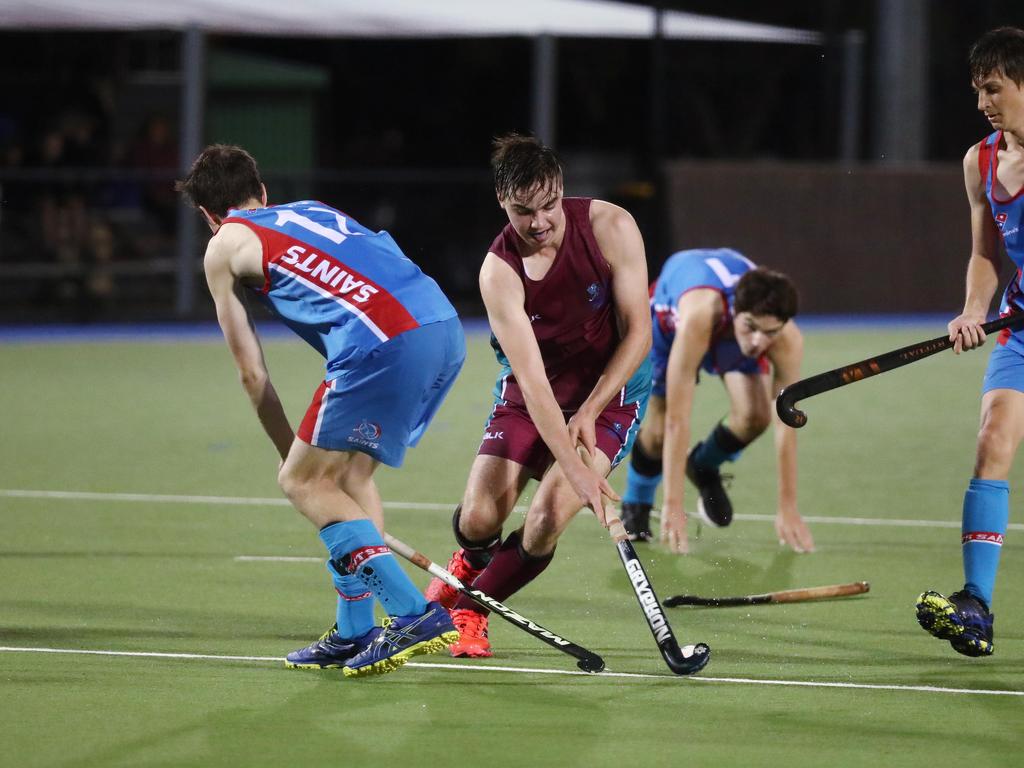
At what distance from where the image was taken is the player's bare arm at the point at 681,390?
5.76 meters

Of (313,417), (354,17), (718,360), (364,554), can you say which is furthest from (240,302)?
(354,17)

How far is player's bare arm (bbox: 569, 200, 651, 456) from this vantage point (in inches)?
176

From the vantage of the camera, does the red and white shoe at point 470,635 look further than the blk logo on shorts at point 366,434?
Yes

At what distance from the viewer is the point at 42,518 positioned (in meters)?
6.50

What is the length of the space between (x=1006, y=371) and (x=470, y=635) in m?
1.64

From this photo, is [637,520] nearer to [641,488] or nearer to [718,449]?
[641,488]

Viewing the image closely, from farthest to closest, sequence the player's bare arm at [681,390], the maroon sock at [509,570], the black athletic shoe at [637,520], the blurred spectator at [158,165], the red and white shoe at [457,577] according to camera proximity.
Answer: the blurred spectator at [158,165]
the black athletic shoe at [637,520]
the player's bare arm at [681,390]
the red and white shoe at [457,577]
the maroon sock at [509,570]

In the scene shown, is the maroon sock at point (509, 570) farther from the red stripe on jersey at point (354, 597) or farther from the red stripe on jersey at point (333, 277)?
the red stripe on jersey at point (333, 277)

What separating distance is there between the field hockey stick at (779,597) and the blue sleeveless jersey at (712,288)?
3.90 feet

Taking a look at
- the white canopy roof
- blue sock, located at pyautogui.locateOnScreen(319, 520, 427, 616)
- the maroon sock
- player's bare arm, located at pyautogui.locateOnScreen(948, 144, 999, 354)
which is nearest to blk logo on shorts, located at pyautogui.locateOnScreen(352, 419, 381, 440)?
blue sock, located at pyautogui.locateOnScreen(319, 520, 427, 616)

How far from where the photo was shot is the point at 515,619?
4324 mm

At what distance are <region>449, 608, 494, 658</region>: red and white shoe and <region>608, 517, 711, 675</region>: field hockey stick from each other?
511 millimetres

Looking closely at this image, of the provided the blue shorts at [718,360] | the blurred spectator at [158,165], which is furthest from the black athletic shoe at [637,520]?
the blurred spectator at [158,165]

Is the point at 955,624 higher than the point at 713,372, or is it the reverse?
the point at 713,372
